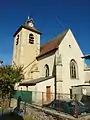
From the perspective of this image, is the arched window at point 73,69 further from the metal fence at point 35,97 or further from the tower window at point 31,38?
the tower window at point 31,38

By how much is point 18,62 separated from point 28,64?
6.56 feet

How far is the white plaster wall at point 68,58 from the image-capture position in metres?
23.5

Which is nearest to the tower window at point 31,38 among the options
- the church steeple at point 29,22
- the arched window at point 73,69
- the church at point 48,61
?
the church at point 48,61

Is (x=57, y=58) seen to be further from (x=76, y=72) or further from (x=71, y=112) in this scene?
(x=71, y=112)

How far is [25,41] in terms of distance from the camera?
99.2ft

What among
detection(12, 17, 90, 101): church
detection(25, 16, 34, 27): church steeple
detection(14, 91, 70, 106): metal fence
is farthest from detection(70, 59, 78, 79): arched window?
detection(25, 16, 34, 27): church steeple

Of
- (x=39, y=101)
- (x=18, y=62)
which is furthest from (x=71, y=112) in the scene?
(x=18, y=62)

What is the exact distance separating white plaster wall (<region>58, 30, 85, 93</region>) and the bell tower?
7.22m

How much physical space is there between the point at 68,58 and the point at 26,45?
9.42 meters

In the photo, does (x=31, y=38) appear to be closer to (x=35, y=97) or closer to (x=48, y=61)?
(x=48, y=61)

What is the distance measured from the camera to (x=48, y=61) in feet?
85.4

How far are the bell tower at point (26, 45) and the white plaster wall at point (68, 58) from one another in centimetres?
722

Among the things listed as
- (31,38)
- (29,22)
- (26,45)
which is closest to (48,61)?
(26,45)

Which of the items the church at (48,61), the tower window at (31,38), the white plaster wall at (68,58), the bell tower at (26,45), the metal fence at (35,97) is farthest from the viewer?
the tower window at (31,38)
